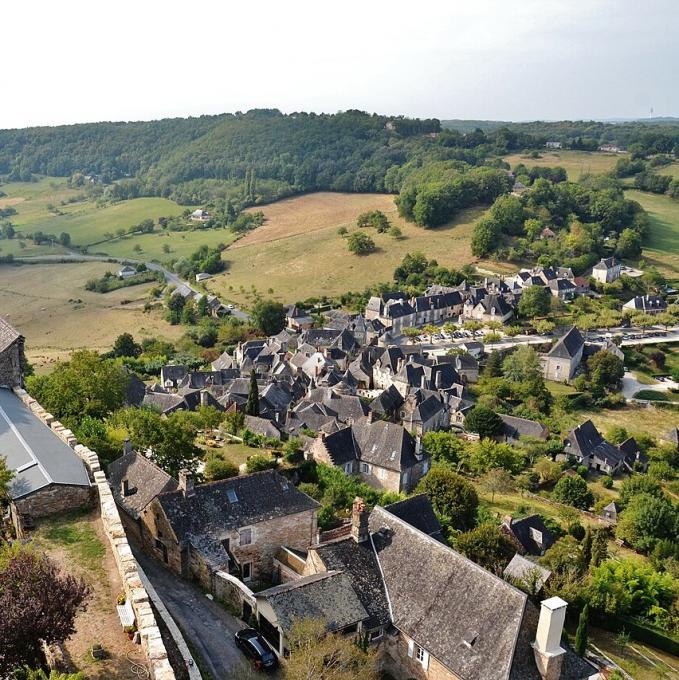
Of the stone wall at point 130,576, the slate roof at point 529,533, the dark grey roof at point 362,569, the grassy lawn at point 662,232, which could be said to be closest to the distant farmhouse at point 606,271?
the grassy lawn at point 662,232

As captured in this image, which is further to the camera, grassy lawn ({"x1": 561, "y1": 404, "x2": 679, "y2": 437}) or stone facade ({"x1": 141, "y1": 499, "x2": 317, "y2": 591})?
grassy lawn ({"x1": 561, "y1": 404, "x2": 679, "y2": 437})

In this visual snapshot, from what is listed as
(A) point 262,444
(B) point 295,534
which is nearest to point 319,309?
(A) point 262,444

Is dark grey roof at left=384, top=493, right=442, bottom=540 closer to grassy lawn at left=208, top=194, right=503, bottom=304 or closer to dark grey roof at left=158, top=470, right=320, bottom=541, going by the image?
dark grey roof at left=158, top=470, right=320, bottom=541

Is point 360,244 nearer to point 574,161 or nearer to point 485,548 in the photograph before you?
point 574,161

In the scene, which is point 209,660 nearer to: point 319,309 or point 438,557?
point 438,557

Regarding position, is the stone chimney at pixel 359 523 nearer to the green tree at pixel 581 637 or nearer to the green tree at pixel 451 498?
the green tree at pixel 581 637

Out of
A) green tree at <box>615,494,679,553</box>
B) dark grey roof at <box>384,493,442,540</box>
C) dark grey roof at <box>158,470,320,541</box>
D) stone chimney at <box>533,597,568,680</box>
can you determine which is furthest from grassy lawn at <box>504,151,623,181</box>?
stone chimney at <box>533,597,568,680</box>
